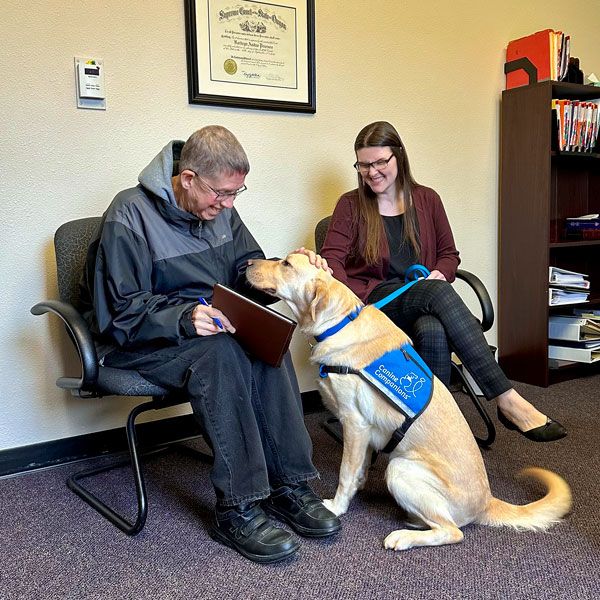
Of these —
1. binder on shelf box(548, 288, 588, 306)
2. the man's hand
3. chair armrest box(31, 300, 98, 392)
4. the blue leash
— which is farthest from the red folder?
chair armrest box(31, 300, 98, 392)

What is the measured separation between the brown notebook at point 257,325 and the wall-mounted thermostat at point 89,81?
3.32 feet

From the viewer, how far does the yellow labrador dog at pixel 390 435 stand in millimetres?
1604

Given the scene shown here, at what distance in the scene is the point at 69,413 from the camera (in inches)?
89.7

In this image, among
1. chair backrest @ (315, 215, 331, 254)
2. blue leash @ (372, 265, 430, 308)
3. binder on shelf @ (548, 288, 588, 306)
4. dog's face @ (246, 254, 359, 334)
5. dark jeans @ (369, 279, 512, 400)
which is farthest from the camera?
binder on shelf @ (548, 288, 588, 306)

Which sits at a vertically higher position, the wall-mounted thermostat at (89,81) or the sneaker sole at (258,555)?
the wall-mounted thermostat at (89,81)

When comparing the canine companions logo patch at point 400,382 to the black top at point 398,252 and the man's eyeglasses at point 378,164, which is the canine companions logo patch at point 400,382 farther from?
the man's eyeglasses at point 378,164

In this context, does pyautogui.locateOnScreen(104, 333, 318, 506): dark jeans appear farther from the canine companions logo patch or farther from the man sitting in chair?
the canine companions logo patch

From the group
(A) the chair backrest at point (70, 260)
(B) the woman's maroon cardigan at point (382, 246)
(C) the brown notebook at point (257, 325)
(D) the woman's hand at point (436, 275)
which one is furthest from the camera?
(B) the woman's maroon cardigan at point (382, 246)

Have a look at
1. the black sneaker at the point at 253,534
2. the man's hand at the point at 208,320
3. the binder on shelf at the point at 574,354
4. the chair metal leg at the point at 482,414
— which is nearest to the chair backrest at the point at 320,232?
the chair metal leg at the point at 482,414

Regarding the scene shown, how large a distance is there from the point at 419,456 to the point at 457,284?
1743 millimetres

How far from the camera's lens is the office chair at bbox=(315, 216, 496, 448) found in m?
2.24

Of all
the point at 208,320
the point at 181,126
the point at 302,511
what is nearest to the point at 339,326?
the point at 208,320

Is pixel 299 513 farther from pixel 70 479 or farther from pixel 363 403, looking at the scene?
pixel 70 479

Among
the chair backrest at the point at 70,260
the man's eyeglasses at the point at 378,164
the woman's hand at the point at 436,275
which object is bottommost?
the woman's hand at the point at 436,275
